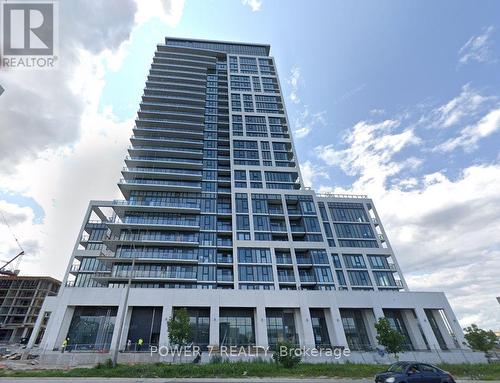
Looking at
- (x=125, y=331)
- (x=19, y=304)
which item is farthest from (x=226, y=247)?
(x=19, y=304)

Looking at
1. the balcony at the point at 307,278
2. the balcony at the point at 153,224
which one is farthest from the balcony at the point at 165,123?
the balcony at the point at 307,278

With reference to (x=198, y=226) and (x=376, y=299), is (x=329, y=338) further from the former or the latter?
(x=198, y=226)

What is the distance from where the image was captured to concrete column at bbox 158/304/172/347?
3262 centimetres

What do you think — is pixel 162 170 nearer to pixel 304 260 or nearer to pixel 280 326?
pixel 304 260

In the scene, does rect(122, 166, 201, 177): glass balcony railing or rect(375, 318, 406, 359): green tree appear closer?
rect(375, 318, 406, 359): green tree

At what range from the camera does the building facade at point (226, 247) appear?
3753 centimetres

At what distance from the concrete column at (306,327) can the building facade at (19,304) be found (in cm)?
7983

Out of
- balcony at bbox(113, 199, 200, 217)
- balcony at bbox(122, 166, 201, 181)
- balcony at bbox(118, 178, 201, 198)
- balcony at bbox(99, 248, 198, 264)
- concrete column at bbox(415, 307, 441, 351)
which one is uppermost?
balcony at bbox(122, 166, 201, 181)

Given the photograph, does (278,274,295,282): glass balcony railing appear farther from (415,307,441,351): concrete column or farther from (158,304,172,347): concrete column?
(415,307,441,351): concrete column

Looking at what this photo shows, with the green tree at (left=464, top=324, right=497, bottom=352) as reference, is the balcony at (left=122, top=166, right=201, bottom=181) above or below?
above

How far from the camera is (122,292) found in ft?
123

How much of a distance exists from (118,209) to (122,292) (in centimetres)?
1758

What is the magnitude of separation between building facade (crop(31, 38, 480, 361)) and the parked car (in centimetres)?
2043

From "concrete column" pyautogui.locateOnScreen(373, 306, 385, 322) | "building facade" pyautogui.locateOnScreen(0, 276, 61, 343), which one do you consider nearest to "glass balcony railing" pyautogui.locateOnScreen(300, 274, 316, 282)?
"concrete column" pyautogui.locateOnScreen(373, 306, 385, 322)
